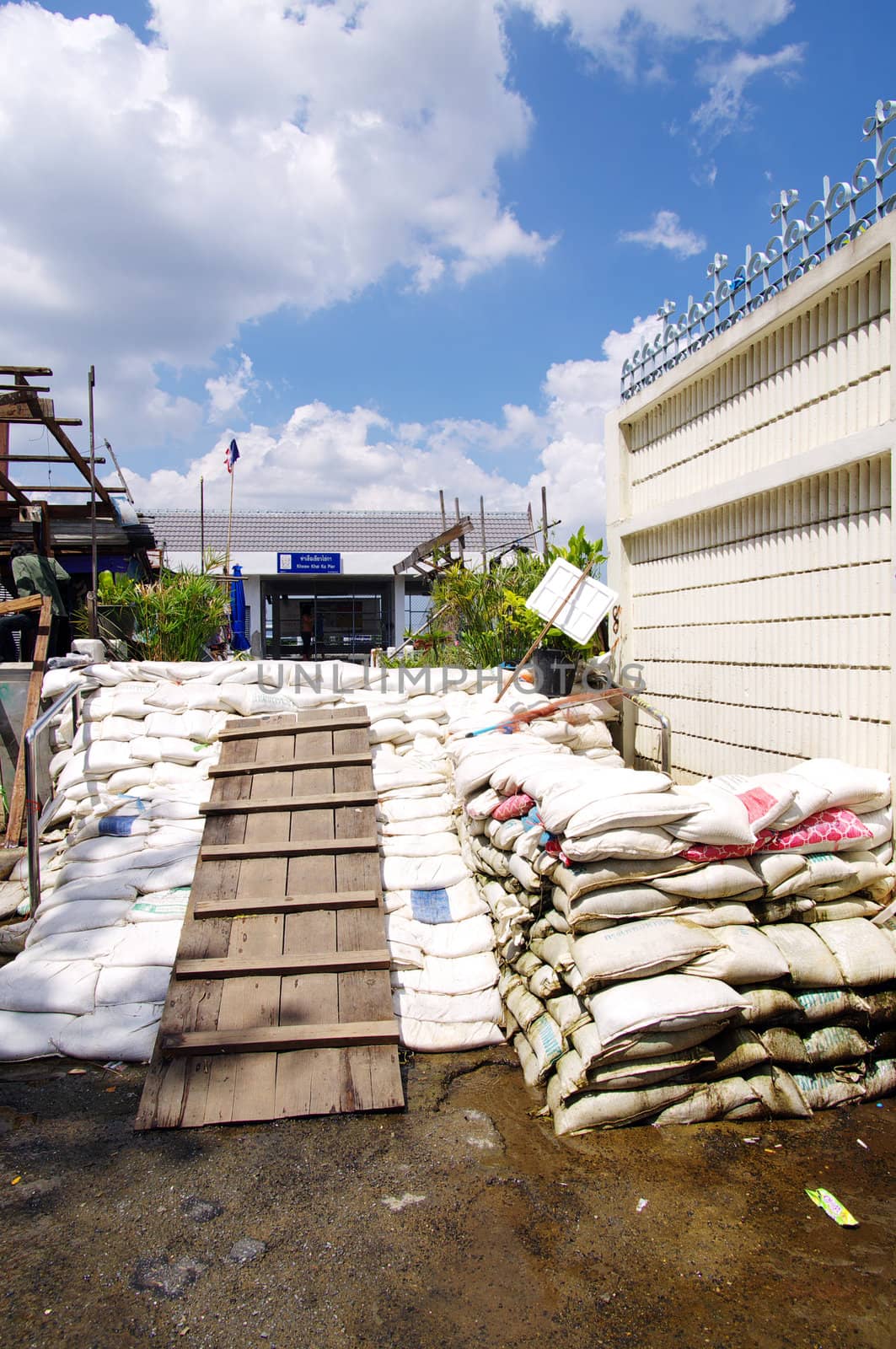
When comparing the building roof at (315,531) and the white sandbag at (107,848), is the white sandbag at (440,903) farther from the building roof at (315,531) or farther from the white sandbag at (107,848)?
the building roof at (315,531)

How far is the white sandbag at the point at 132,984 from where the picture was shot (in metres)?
3.55

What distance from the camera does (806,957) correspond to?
3.09 metres

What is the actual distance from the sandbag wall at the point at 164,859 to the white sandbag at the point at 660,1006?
0.87 meters

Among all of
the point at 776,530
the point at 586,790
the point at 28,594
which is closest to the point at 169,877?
the point at 586,790

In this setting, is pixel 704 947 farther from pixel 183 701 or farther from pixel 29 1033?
pixel 183 701

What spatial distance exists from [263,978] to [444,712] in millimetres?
3022

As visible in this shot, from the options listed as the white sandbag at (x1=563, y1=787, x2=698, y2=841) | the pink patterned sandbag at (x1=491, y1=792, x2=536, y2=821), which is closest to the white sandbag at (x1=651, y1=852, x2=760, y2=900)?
the white sandbag at (x1=563, y1=787, x2=698, y2=841)

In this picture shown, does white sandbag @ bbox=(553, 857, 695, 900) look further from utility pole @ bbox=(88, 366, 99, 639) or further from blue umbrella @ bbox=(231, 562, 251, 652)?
blue umbrella @ bbox=(231, 562, 251, 652)

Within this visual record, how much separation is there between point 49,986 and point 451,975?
1810mm

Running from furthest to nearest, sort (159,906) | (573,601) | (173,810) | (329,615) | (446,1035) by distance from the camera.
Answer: (329,615) < (573,601) < (173,810) < (159,906) < (446,1035)

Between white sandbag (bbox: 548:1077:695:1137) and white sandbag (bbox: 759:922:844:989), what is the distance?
2.03 feet

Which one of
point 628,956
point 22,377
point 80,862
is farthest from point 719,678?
point 22,377

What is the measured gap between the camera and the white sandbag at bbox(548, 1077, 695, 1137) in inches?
110

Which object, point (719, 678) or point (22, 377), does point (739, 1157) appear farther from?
point (22, 377)
